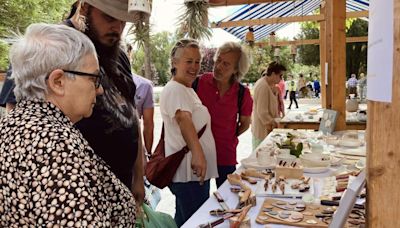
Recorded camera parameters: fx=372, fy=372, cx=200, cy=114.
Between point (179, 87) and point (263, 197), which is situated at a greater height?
point (179, 87)

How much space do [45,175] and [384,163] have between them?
710 millimetres

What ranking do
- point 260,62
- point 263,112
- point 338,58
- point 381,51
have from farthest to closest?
point 260,62 < point 263,112 < point 338,58 < point 381,51

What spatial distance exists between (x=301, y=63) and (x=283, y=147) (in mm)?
26460

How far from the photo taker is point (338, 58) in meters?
3.70

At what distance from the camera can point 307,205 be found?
1554 mm

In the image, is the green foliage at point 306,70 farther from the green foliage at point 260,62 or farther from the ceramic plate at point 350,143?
the ceramic plate at point 350,143

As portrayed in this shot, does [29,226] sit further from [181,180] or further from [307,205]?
[181,180]

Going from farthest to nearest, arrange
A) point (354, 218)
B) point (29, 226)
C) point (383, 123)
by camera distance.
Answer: point (354, 218), point (29, 226), point (383, 123)

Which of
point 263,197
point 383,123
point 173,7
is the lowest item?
point 263,197

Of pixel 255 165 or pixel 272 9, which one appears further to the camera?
pixel 272 9

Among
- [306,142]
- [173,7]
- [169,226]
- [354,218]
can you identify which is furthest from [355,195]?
[173,7]

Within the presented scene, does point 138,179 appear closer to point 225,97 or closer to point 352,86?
point 225,97

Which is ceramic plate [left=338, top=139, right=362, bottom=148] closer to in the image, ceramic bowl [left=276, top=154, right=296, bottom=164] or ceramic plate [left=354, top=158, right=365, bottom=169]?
ceramic plate [left=354, top=158, right=365, bottom=169]

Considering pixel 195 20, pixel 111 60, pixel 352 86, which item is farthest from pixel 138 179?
pixel 352 86
